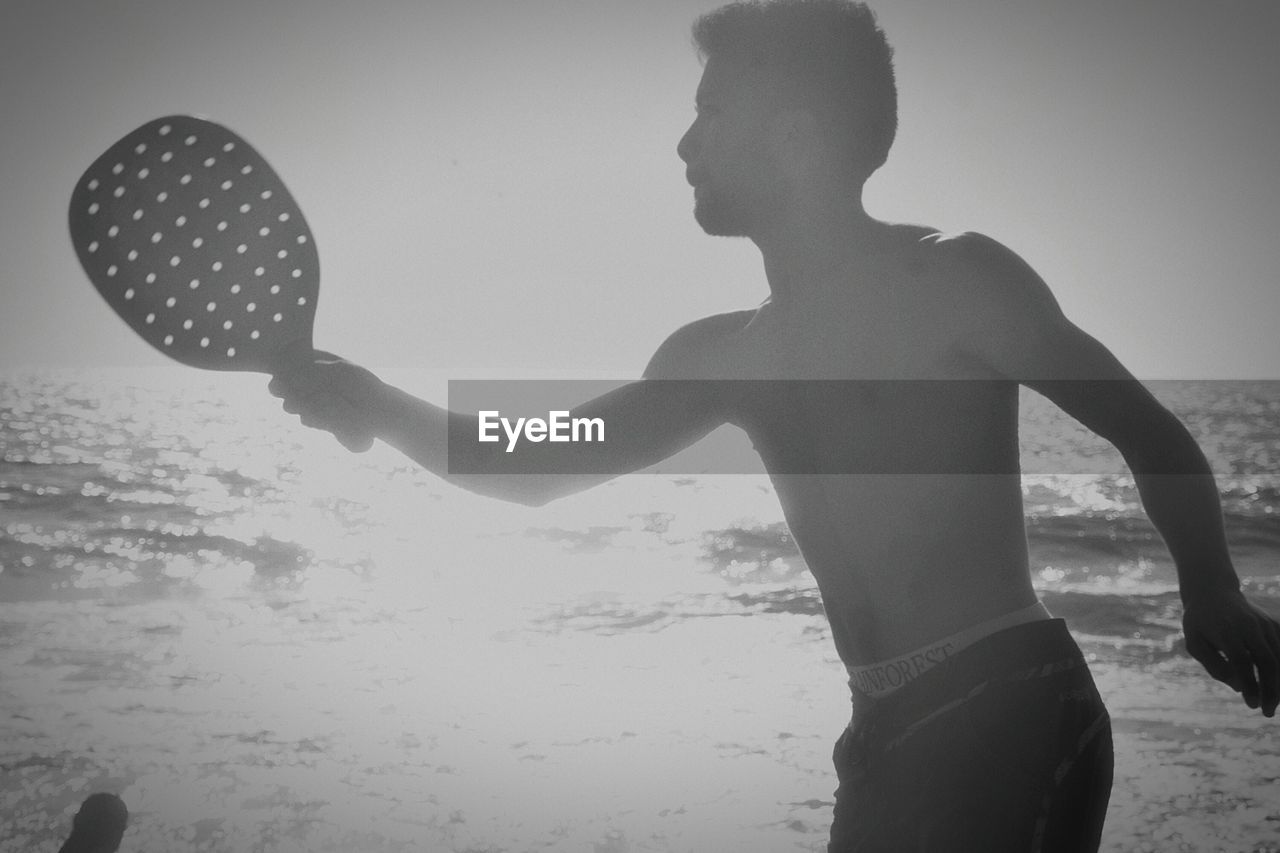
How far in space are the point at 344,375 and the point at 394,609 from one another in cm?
524

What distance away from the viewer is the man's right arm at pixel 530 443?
3.19ft

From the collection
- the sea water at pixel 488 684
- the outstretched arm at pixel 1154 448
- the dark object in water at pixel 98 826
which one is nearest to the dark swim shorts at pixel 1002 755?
the outstretched arm at pixel 1154 448

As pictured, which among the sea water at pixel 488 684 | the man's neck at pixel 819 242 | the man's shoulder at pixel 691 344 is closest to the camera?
the man's neck at pixel 819 242

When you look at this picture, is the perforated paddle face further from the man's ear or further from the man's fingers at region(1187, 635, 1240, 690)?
the man's fingers at region(1187, 635, 1240, 690)

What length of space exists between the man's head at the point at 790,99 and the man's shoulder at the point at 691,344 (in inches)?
5.3

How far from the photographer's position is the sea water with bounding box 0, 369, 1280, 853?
8.86 ft

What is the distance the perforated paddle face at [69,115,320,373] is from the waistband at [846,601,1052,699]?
656mm

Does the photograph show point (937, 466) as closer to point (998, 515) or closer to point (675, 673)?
point (998, 515)

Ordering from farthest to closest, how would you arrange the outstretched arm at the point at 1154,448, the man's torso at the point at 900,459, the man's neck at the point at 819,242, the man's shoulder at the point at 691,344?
1. the man's shoulder at the point at 691,344
2. the man's neck at the point at 819,242
3. the man's torso at the point at 900,459
4. the outstretched arm at the point at 1154,448

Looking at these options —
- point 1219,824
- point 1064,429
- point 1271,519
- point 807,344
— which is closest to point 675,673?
point 1219,824

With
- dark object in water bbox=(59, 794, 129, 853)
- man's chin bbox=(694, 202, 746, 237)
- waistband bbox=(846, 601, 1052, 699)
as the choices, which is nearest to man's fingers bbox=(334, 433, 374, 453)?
man's chin bbox=(694, 202, 746, 237)
